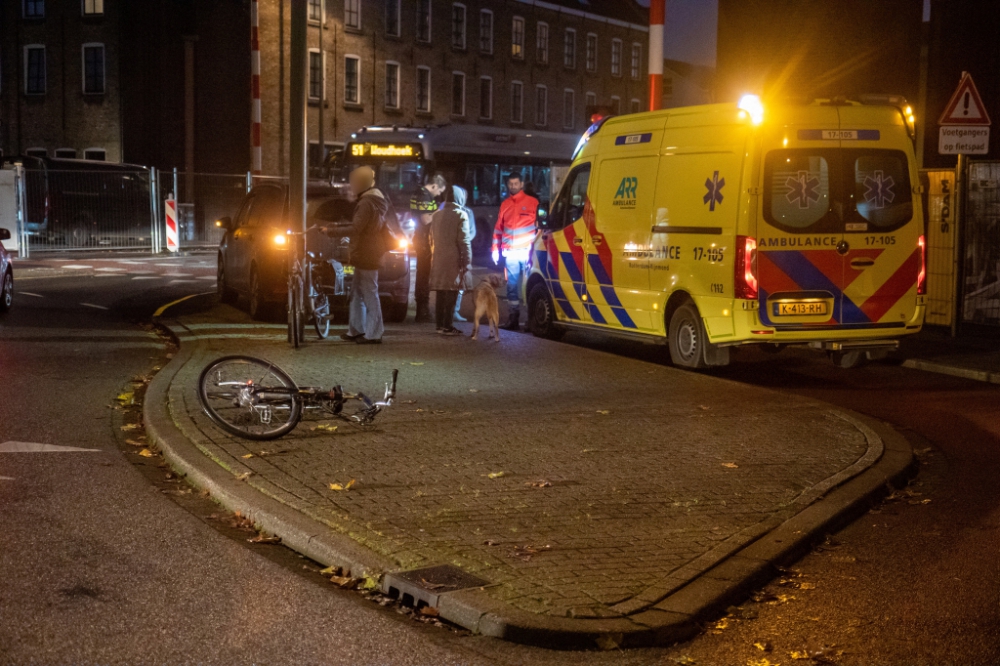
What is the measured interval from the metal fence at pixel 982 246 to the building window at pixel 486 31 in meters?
44.5

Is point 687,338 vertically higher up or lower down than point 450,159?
lower down

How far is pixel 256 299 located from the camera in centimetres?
1590

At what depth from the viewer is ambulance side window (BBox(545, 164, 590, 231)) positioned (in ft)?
46.6

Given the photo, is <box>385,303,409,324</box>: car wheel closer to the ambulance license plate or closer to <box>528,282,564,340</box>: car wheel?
<box>528,282,564,340</box>: car wheel

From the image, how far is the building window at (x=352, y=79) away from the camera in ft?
173

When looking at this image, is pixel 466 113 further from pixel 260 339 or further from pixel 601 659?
pixel 601 659

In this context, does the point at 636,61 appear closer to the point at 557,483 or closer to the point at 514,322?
the point at 514,322

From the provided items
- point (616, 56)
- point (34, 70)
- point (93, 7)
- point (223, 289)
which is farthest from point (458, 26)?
point (223, 289)

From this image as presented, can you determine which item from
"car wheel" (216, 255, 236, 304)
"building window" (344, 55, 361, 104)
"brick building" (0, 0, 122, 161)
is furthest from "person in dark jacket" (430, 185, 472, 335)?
"building window" (344, 55, 361, 104)

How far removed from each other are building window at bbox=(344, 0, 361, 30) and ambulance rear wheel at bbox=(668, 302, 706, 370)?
4221 centimetres

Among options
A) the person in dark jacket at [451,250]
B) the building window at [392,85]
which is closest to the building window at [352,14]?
the building window at [392,85]

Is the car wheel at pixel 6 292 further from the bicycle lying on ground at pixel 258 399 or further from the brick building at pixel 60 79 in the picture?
the brick building at pixel 60 79

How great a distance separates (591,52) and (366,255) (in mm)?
54985

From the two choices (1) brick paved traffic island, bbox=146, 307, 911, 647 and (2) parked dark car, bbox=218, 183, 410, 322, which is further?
(2) parked dark car, bbox=218, 183, 410, 322
